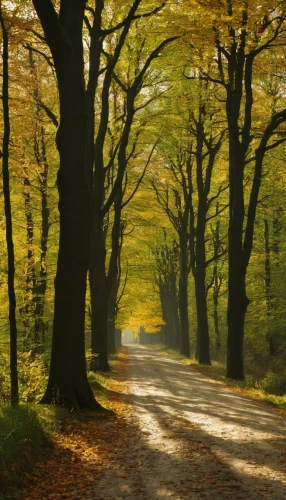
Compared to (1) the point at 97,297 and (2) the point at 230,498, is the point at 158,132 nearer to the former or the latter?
(1) the point at 97,297

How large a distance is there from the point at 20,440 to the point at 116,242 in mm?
13966

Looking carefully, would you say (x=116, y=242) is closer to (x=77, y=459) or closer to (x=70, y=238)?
(x=70, y=238)

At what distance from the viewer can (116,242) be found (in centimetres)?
1966

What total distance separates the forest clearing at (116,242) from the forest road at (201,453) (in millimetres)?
38

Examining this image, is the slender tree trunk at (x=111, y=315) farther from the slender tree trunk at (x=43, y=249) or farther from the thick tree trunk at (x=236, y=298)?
the thick tree trunk at (x=236, y=298)

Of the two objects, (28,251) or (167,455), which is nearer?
(167,455)

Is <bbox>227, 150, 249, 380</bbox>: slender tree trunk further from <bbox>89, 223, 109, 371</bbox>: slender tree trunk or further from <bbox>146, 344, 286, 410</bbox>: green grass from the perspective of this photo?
<bbox>89, 223, 109, 371</bbox>: slender tree trunk

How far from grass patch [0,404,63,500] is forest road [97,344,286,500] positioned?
861 mm

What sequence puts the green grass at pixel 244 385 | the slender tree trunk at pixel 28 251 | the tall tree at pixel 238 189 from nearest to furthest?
the green grass at pixel 244 385, the tall tree at pixel 238 189, the slender tree trunk at pixel 28 251

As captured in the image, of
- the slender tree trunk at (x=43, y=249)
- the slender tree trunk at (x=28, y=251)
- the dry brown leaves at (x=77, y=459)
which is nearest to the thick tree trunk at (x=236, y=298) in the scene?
the slender tree trunk at (x=28, y=251)

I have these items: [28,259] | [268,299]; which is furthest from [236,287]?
[268,299]

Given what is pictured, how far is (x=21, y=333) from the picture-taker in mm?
17609

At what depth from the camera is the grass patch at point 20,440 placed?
5.09 metres

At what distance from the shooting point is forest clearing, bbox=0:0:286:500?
6.18 meters
